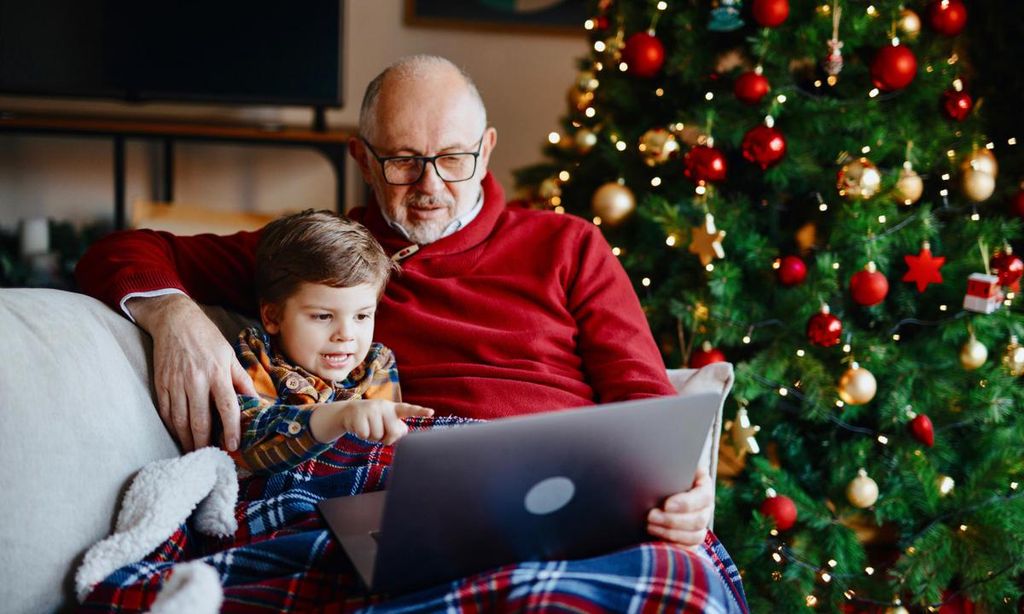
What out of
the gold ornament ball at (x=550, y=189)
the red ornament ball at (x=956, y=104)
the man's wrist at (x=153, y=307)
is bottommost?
the man's wrist at (x=153, y=307)

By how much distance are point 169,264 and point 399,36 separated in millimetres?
2359

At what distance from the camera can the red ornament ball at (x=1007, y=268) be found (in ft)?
6.70

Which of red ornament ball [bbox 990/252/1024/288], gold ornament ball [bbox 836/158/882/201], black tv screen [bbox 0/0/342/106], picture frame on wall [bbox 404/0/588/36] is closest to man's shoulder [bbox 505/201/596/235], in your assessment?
gold ornament ball [bbox 836/158/882/201]

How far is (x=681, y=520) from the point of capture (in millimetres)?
1188

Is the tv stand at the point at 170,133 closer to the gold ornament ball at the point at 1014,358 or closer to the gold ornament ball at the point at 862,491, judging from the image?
the gold ornament ball at the point at 862,491

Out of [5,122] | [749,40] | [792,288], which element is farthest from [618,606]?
[5,122]

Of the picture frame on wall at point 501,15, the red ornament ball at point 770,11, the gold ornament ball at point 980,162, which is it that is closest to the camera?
the red ornament ball at point 770,11

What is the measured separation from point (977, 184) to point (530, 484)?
152cm

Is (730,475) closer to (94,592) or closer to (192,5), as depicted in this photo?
A: (94,592)

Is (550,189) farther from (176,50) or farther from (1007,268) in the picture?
(176,50)

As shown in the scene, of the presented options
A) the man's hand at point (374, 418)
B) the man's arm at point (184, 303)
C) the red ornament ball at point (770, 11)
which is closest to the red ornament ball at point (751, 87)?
the red ornament ball at point (770, 11)

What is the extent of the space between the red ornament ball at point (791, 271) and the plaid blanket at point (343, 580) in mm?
920

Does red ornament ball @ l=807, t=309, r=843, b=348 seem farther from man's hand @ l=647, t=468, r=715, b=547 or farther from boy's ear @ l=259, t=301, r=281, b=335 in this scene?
boy's ear @ l=259, t=301, r=281, b=335

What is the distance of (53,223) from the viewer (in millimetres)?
3443
